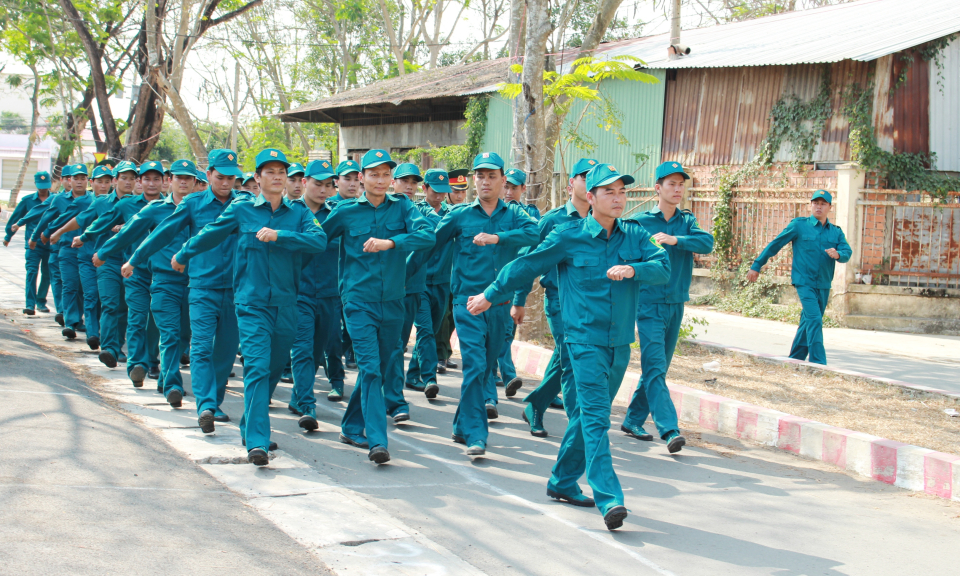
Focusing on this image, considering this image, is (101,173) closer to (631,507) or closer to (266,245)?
(266,245)

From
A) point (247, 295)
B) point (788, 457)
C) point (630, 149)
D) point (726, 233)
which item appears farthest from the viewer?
point (630, 149)

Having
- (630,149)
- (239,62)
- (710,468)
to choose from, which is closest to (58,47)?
(239,62)

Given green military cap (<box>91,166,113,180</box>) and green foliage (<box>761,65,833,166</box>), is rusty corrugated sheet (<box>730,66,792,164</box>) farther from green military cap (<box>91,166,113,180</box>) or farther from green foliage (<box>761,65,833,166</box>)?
green military cap (<box>91,166,113,180</box>)

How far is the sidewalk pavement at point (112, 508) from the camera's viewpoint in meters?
3.78

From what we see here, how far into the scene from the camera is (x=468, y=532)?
15.2 ft

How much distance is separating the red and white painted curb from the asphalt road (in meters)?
0.14

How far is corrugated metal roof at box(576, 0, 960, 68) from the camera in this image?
14906 mm

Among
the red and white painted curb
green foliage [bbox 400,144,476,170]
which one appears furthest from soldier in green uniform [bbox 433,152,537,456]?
green foliage [bbox 400,144,476,170]

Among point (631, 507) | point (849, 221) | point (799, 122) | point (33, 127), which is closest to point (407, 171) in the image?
point (631, 507)

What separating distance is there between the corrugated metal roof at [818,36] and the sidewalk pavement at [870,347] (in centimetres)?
447

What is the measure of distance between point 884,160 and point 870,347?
4.18 meters

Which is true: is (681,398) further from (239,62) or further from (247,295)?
(239,62)

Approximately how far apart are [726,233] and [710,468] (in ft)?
36.7

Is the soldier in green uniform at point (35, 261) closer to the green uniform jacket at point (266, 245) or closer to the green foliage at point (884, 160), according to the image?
the green uniform jacket at point (266, 245)
